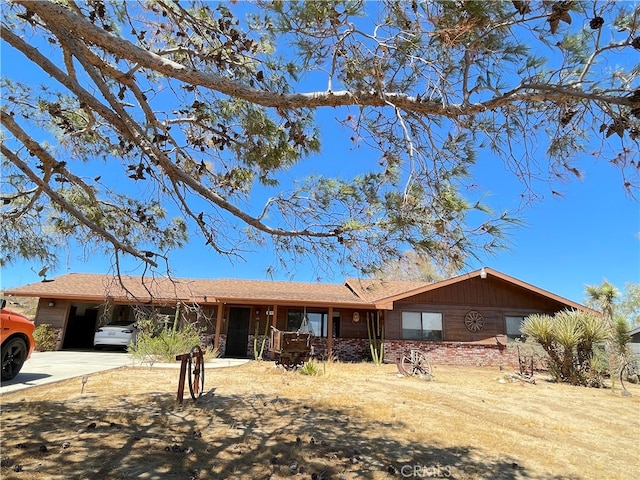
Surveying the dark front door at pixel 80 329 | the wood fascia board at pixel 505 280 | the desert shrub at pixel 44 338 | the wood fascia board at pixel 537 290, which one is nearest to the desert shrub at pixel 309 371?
the wood fascia board at pixel 505 280

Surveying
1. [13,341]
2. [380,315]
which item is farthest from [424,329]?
[13,341]

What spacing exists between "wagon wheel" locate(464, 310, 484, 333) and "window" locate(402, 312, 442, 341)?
1049mm

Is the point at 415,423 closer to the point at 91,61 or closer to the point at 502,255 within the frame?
the point at 502,255

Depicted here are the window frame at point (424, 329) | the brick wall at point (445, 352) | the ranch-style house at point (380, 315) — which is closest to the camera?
the ranch-style house at point (380, 315)

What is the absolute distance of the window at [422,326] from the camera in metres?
15.0

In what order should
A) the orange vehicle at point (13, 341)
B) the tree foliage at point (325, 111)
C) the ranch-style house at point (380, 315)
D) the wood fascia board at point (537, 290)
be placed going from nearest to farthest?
the tree foliage at point (325, 111) → the orange vehicle at point (13, 341) → the ranch-style house at point (380, 315) → the wood fascia board at point (537, 290)

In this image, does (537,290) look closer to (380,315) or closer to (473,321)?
(473,321)

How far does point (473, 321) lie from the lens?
15.0 meters

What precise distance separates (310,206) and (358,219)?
65cm

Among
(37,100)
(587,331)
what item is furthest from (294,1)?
(587,331)

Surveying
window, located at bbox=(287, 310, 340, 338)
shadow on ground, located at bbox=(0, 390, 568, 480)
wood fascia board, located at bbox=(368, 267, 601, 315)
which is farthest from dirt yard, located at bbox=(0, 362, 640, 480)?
window, located at bbox=(287, 310, 340, 338)

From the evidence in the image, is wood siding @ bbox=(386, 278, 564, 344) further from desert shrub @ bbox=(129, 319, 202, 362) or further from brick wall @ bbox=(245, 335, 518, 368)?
desert shrub @ bbox=(129, 319, 202, 362)

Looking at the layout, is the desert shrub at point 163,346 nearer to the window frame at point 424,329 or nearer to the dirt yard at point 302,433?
the dirt yard at point 302,433

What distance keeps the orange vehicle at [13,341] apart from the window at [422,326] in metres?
12.0
